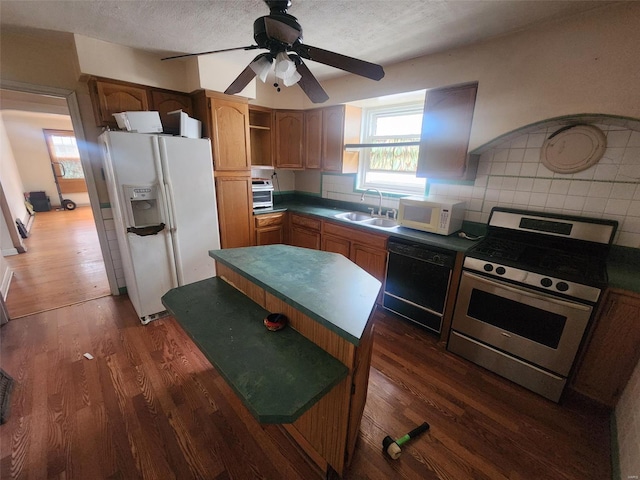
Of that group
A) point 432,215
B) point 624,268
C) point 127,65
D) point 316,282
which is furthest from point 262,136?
point 624,268

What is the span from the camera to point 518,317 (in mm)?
1830

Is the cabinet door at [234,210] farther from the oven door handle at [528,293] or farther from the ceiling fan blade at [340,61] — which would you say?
the oven door handle at [528,293]

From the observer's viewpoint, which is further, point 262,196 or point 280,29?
point 262,196

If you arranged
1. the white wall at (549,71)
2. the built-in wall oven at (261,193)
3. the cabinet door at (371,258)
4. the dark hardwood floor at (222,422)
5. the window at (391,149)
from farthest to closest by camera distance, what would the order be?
the built-in wall oven at (261,193), the window at (391,149), the cabinet door at (371,258), the white wall at (549,71), the dark hardwood floor at (222,422)

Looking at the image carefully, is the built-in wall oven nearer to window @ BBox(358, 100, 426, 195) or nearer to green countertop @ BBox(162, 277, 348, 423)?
window @ BBox(358, 100, 426, 195)

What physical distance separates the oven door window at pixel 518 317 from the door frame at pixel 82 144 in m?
3.61

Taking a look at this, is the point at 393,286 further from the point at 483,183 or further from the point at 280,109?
the point at 280,109

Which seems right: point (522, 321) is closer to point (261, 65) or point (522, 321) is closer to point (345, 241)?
point (345, 241)

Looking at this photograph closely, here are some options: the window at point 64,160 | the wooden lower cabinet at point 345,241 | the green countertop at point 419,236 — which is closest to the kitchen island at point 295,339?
the green countertop at point 419,236

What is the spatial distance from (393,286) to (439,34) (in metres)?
2.11

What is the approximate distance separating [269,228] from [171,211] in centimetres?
133

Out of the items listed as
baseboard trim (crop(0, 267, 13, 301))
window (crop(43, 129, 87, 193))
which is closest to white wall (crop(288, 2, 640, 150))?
baseboard trim (crop(0, 267, 13, 301))

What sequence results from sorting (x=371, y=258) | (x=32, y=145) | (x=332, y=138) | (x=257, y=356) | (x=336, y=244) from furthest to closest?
(x=32, y=145), (x=332, y=138), (x=336, y=244), (x=371, y=258), (x=257, y=356)

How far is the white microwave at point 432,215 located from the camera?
7.63ft
